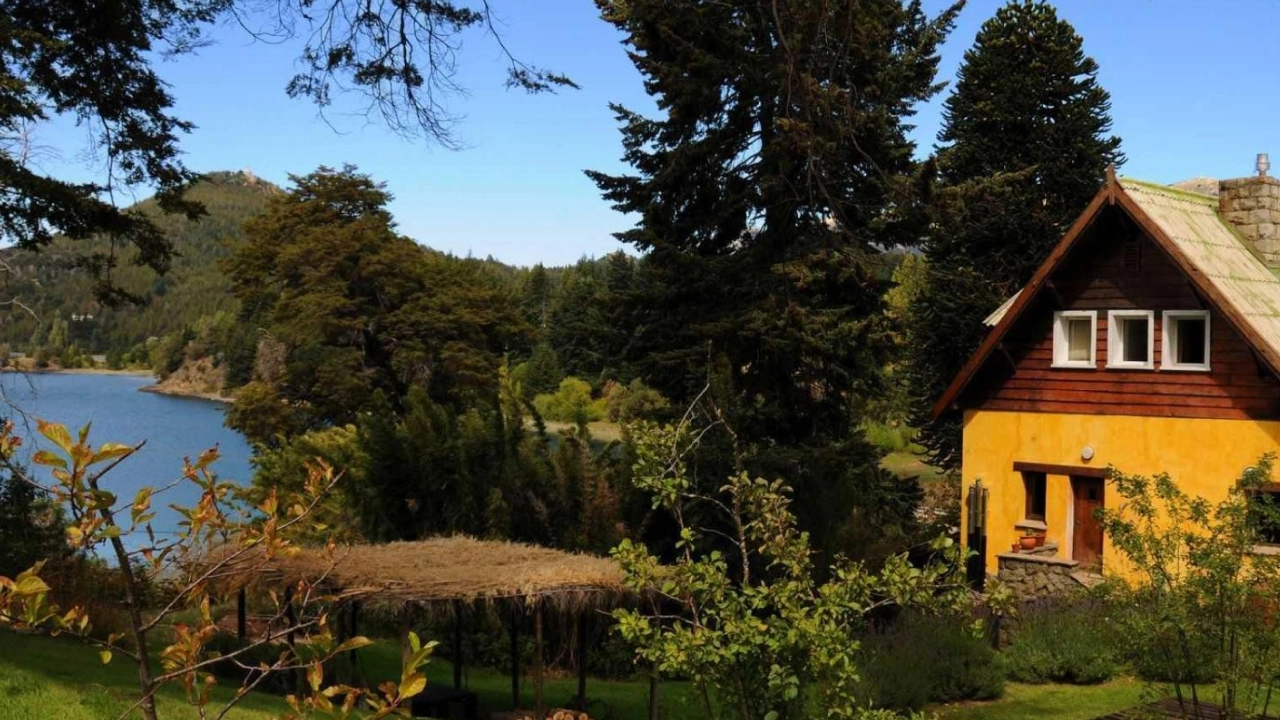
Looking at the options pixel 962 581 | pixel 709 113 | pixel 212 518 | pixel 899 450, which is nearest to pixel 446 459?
pixel 709 113

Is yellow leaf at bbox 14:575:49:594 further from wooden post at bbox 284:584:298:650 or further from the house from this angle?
the house

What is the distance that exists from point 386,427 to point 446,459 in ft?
3.66

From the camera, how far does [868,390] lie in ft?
71.7

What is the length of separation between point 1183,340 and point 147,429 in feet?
131

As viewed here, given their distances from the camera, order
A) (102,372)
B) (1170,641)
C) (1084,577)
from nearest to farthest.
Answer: (1170,641)
(1084,577)
(102,372)

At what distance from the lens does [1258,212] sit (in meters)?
21.8

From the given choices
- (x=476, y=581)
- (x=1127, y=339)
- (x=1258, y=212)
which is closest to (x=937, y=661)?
(x=476, y=581)

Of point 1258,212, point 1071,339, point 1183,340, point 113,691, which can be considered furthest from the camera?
point 1258,212

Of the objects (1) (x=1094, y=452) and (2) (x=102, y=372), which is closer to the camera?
(1) (x=1094, y=452)

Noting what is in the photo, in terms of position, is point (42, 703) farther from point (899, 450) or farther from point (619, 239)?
point (899, 450)

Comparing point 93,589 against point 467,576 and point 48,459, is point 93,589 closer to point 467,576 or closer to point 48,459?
point 467,576

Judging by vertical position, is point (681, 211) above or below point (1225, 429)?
above

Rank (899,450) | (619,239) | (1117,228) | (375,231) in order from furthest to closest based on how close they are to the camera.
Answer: (899,450) → (375,231) → (619,239) → (1117,228)

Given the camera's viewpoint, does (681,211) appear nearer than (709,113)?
No
